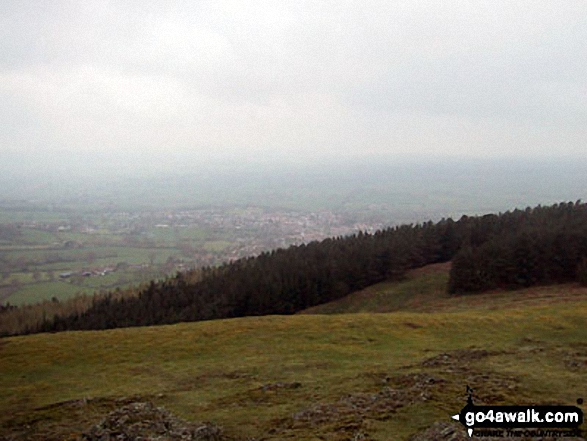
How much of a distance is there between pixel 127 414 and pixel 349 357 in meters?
12.3

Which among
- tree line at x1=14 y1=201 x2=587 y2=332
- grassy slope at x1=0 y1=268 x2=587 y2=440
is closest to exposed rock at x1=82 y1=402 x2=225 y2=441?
grassy slope at x1=0 y1=268 x2=587 y2=440

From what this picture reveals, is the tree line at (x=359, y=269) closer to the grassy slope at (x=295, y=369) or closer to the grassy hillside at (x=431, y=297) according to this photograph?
the grassy hillside at (x=431, y=297)

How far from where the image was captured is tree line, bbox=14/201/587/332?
176 ft

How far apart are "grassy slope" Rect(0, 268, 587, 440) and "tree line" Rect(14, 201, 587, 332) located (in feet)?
73.0

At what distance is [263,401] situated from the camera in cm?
1645

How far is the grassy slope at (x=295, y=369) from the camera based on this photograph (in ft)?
47.2

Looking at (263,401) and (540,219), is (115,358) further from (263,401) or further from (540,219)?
(540,219)

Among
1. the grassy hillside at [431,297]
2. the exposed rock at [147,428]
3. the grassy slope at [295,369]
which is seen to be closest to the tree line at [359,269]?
the grassy hillside at [431,297]

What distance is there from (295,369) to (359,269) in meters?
46.3

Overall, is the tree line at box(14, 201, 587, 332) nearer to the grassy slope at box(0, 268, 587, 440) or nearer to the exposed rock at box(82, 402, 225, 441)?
the grassy slope at box(0, 268, 587, 440)

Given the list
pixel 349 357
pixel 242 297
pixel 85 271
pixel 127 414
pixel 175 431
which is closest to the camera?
pixel 175 431

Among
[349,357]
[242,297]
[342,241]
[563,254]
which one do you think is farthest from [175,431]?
Result: [342,241]

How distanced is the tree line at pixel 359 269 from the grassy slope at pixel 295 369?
22.2 metres

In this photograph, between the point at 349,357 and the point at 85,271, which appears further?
the point at 85,271
